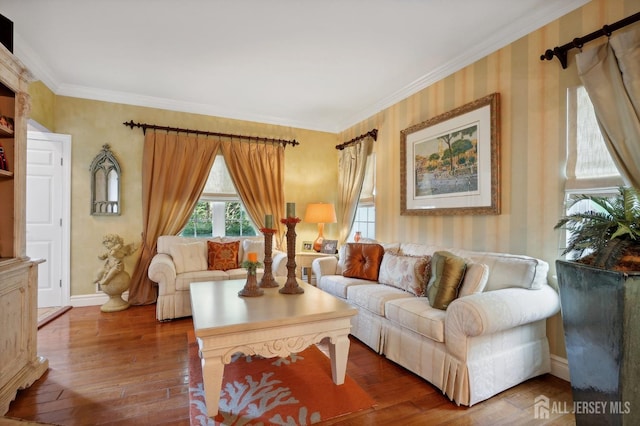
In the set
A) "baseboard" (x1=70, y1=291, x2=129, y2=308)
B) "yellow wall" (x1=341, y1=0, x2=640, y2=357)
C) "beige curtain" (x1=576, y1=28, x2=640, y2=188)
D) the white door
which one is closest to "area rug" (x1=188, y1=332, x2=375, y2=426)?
"yellow wall" (x1=341, y1=0, x2=640, y2=357)

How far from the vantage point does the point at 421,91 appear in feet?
11.4

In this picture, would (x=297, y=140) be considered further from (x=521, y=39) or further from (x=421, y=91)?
(x=521, y=39)

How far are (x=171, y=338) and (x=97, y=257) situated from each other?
188cm

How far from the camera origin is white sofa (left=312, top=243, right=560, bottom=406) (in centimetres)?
188

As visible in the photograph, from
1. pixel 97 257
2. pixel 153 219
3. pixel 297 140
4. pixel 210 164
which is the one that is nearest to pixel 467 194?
pixel 297 140

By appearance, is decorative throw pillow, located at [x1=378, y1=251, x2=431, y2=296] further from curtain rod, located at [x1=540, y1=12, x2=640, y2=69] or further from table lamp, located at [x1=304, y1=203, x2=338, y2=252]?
curtain rod, located at [x1=540, y1=12, x2=640, y2=69]

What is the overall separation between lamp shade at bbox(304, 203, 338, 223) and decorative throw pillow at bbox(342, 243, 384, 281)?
1138 millimetres

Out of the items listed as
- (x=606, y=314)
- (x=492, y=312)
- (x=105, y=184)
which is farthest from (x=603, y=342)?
(x=105, y=184)

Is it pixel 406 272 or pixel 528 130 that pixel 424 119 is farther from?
pixel 406 272

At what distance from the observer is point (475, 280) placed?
2.20m

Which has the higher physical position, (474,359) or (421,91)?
(421,91)

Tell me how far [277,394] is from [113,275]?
2.77m

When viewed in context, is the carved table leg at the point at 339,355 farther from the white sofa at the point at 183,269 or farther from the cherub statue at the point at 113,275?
the cherub statue at the point at 113,275

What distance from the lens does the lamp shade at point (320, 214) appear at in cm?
452
